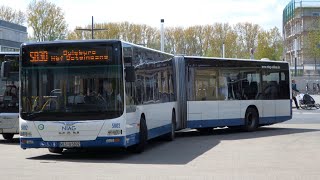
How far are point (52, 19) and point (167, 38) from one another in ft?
158

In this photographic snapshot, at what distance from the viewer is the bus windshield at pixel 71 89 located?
15.3m

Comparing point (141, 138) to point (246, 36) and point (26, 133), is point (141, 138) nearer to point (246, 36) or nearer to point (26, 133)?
point (26, 133)

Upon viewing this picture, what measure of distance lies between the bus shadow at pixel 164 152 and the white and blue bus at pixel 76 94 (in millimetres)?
624

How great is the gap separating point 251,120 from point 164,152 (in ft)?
26.6

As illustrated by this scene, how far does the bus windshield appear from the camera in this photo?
15.3 meters

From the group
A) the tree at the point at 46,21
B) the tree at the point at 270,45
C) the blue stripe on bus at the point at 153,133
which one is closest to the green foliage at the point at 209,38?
the tree at the point at 270,45

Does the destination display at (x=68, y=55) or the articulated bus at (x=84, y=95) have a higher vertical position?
the destination display at (x=68, y=55)

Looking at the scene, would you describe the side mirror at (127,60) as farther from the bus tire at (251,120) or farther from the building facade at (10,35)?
the building facade at (10,35)

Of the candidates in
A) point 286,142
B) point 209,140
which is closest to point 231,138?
point 209,140

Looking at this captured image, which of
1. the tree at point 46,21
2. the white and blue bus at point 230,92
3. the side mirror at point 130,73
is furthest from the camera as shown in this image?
the tree at point 46,21

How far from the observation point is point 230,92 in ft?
78.0

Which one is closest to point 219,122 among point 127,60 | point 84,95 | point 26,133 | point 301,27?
point 127,60

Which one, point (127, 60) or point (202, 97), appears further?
point (202, 97)

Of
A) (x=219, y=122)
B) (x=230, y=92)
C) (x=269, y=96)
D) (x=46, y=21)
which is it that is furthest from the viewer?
(x=46, y=21)
